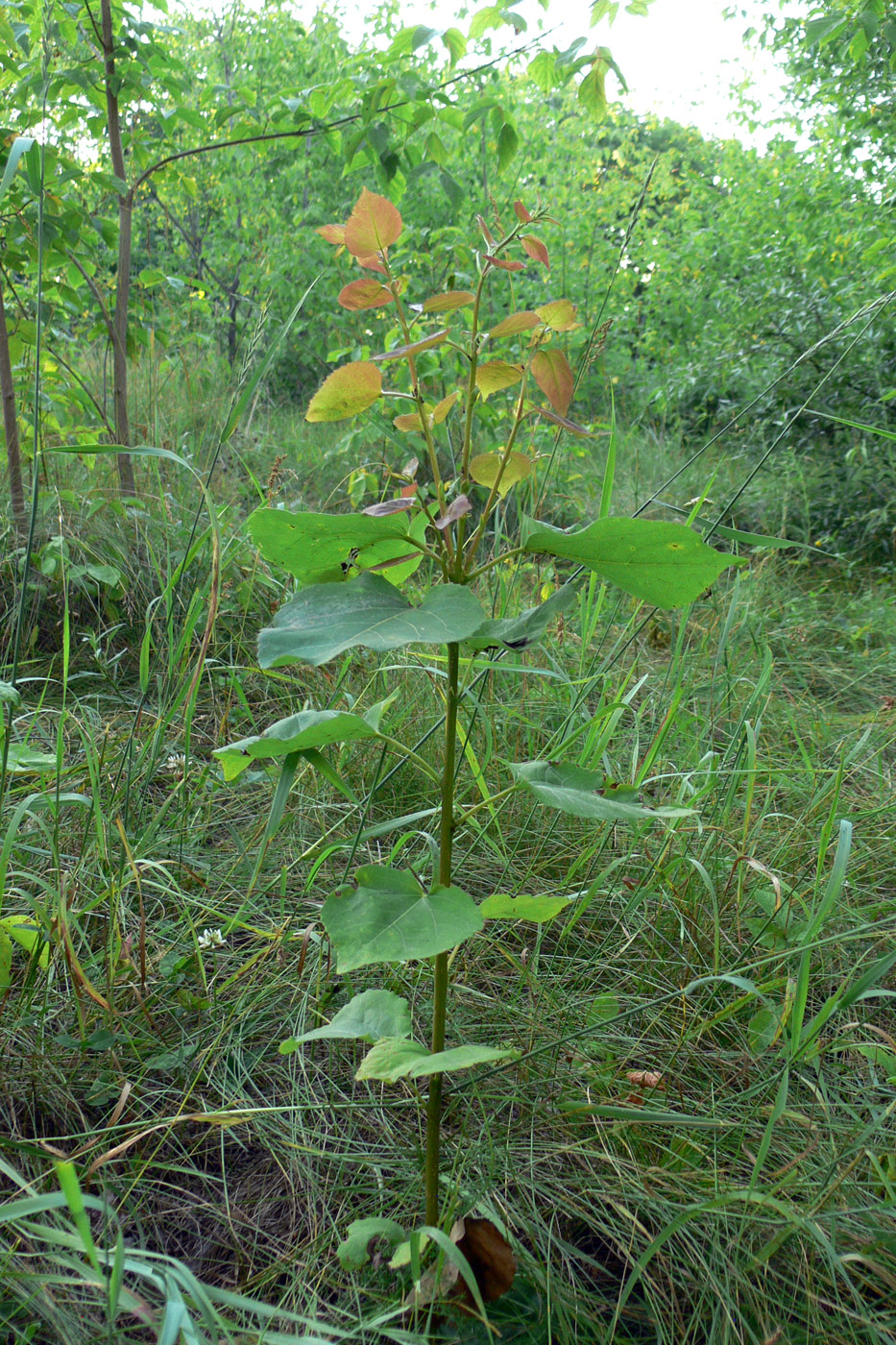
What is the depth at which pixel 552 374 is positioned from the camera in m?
0.72

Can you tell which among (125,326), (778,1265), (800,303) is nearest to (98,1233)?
(778,1265)

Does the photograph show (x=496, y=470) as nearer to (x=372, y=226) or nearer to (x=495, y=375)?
(x=495, y=375)

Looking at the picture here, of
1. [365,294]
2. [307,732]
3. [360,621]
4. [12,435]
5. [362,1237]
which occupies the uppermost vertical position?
[365,294]

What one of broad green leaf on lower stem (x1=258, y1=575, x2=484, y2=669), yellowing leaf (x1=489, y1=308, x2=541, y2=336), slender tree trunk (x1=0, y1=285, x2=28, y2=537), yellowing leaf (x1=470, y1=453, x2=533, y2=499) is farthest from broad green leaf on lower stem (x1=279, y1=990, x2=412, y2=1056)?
slender tree trunk (x1=0, y1=285, x2=28, y2=537)

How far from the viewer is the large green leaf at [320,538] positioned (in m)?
0.64

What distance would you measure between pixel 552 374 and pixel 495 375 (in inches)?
1.9

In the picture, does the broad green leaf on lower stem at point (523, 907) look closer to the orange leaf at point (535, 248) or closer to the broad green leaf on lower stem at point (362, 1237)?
the broad green leaf on lower stem at point (362, 1237)

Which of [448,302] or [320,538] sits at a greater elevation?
[448,302]

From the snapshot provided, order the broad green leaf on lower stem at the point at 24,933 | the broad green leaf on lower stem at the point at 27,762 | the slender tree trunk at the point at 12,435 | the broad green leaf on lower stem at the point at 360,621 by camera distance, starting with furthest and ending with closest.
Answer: the slender tree trunk at the point at 12,435, the broad green leaf on lower stem at the point at 27,762, the broad green leaf on lower stem at the point at 24,933, the broad green leaf on lower stem at the point at 360,621

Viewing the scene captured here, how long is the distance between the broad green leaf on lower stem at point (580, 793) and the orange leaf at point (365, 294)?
42 cm

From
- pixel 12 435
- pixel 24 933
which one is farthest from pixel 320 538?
pixel 12 435

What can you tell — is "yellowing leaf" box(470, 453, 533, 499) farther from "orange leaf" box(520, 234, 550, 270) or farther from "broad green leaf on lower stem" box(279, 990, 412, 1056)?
"broad green leaf on lower stem" box(279, 990, 412, 1056)

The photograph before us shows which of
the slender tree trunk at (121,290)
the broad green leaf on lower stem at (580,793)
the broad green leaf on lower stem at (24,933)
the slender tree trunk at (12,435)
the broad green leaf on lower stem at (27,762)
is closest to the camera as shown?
the broad green leaf on lower stem at (580,793)

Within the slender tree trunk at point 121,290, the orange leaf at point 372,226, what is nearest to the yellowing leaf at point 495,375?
the orange leaf at point 372,226
